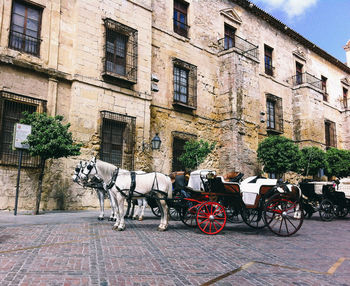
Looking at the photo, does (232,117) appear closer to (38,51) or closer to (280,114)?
(280,114)

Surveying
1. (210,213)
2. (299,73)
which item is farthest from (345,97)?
(210,213)

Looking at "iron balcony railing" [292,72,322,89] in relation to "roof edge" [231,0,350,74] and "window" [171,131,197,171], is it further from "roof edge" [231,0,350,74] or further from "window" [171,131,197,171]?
"window" [171,131,197,171]

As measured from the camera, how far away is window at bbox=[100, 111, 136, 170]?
1218 centimetres

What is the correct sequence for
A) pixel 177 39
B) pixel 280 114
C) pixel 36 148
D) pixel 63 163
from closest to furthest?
pixel 36 148 < pixel 63 163 < pixel 177 39 < pixel 280 114

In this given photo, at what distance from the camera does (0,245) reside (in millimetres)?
4977

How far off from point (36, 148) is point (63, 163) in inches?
78.0

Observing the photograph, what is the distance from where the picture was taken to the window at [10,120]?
980 centimetres

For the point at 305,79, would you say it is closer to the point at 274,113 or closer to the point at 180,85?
the point at 274,113

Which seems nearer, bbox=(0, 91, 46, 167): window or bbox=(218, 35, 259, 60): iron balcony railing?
bbox=(0, 91, 46, 167): window

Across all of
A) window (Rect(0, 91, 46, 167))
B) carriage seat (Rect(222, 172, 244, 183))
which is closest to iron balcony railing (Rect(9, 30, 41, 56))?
window (Rect(0, 91, 46, 167))

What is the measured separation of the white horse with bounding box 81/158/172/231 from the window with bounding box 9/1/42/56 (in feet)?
20.4

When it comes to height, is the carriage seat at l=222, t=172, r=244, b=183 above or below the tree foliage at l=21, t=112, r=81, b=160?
below

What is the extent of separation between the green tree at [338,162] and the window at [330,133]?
5061 mm

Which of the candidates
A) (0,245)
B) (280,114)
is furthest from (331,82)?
(0,245)
